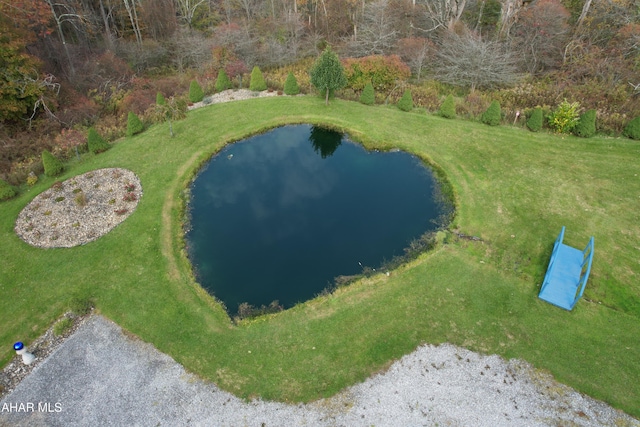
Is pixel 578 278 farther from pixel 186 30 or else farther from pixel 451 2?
pixel 186 30

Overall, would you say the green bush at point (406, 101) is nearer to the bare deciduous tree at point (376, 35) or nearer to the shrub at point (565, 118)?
the bare deciduous tree at point (376, 35)

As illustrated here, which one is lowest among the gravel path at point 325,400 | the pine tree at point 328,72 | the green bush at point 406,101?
the gravel path at point 325,400

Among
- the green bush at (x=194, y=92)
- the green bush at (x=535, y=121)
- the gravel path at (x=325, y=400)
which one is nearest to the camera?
the gravel path at (x=325, y=400)

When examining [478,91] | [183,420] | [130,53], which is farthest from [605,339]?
[130,53]

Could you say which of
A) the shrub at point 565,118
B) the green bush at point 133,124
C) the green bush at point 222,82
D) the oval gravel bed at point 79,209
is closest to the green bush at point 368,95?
the green bush at point 222,82

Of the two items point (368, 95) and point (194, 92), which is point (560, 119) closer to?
point (368, 95)

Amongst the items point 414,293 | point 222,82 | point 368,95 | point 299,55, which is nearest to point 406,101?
point 368,95

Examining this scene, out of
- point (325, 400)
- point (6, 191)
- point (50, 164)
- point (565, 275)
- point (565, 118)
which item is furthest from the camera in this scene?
point (565, 118)

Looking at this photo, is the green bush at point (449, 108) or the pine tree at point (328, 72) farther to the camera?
the green bush at point (449, 108)
